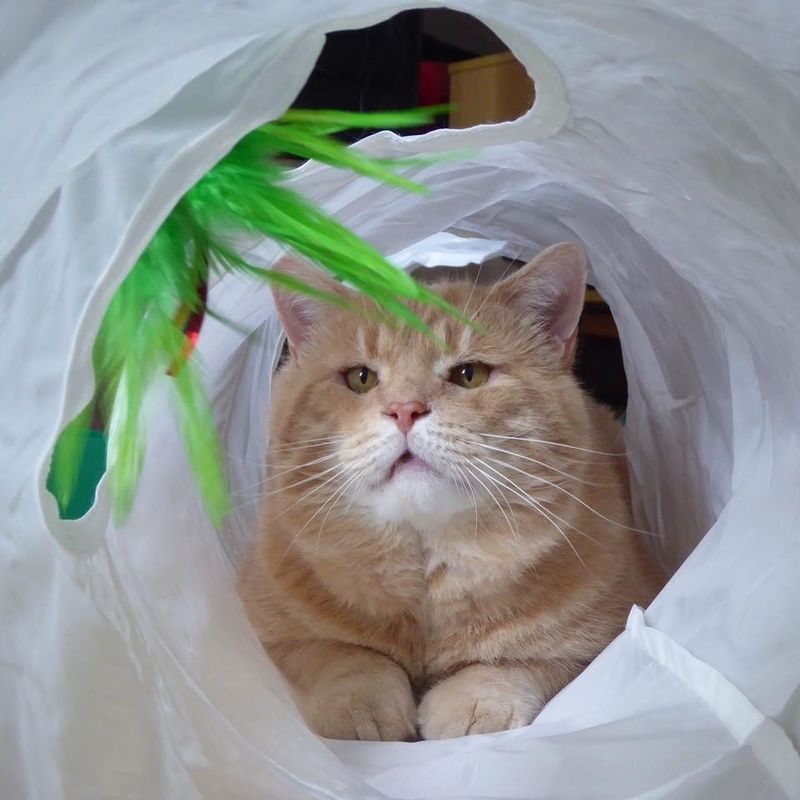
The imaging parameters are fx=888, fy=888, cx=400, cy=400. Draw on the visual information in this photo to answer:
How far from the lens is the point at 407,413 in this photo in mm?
1121

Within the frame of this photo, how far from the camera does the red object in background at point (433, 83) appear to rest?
2.85 m

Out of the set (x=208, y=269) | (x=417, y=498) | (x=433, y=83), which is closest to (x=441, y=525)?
(x=417, y=498)

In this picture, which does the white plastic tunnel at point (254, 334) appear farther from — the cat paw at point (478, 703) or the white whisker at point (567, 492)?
the white whisker at point (567, 492)

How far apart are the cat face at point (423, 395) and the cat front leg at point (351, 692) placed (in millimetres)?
189

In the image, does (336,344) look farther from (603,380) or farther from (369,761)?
(603,380)

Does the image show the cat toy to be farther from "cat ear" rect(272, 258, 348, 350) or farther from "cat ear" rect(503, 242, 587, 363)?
"cat ear" rect(503, 242, 587, 363)

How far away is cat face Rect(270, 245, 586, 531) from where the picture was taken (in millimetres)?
1115

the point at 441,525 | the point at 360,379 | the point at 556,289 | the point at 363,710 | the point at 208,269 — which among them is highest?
the point at 208,269

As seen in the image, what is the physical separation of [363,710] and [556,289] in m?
0.65

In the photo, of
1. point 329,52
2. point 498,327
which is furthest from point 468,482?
point 329,52

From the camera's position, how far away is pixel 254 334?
3.01ft

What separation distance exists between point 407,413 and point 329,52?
161 cm

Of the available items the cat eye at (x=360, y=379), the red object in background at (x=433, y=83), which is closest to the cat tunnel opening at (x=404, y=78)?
the red object in background at (x=433, y=83)

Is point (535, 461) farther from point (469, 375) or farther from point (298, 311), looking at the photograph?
point (298, 311)
